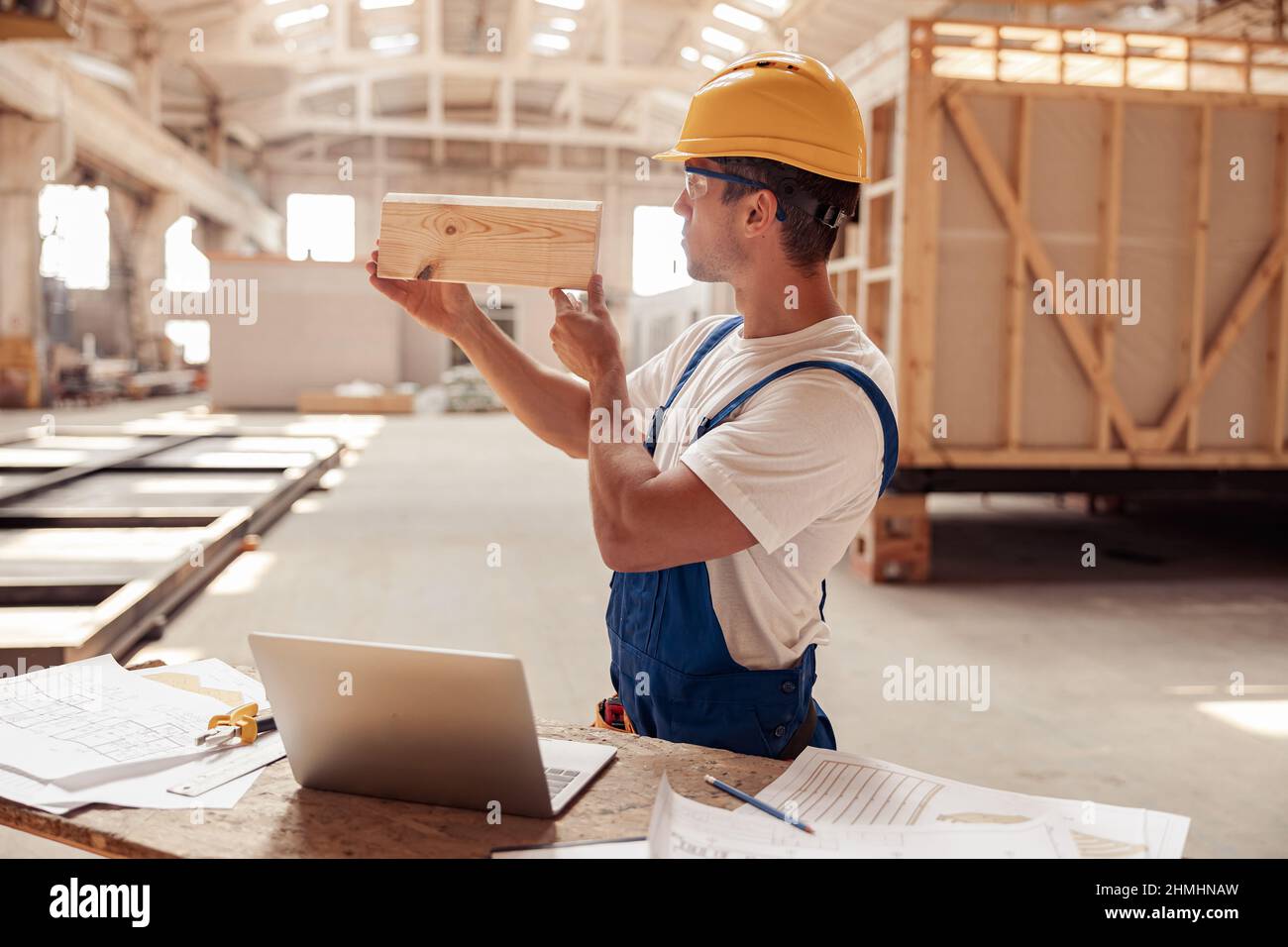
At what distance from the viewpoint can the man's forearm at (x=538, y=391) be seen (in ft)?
8.63

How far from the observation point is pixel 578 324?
2066mm

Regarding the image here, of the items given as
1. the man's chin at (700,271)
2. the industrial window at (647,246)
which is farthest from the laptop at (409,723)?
the industrial window at (647,246)

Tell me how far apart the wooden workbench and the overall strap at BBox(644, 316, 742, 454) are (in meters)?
0.92

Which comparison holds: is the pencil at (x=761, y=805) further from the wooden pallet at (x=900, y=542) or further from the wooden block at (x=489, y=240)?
the wooden pallet at (x=900, y=542)

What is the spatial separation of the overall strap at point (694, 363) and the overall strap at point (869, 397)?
38cm

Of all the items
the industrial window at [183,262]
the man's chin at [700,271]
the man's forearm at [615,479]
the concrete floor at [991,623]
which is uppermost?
the industrial window at [183,262]

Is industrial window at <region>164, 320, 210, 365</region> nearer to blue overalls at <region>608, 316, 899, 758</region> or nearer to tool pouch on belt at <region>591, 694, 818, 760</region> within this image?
tool pouch on belt at <region>591, 694, 818, 760</region>

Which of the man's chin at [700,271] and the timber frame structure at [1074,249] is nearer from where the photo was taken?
the man's chin at [700,271]

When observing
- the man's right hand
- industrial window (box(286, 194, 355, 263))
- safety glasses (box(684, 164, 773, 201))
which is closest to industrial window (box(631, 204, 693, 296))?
industrial window (box(286, 194, 355, 263))

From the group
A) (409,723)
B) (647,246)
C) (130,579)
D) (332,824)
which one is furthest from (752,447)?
(647,246)

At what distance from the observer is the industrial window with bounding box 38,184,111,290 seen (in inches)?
838

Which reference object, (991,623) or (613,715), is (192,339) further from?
(613,715)

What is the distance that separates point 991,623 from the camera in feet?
21.7
